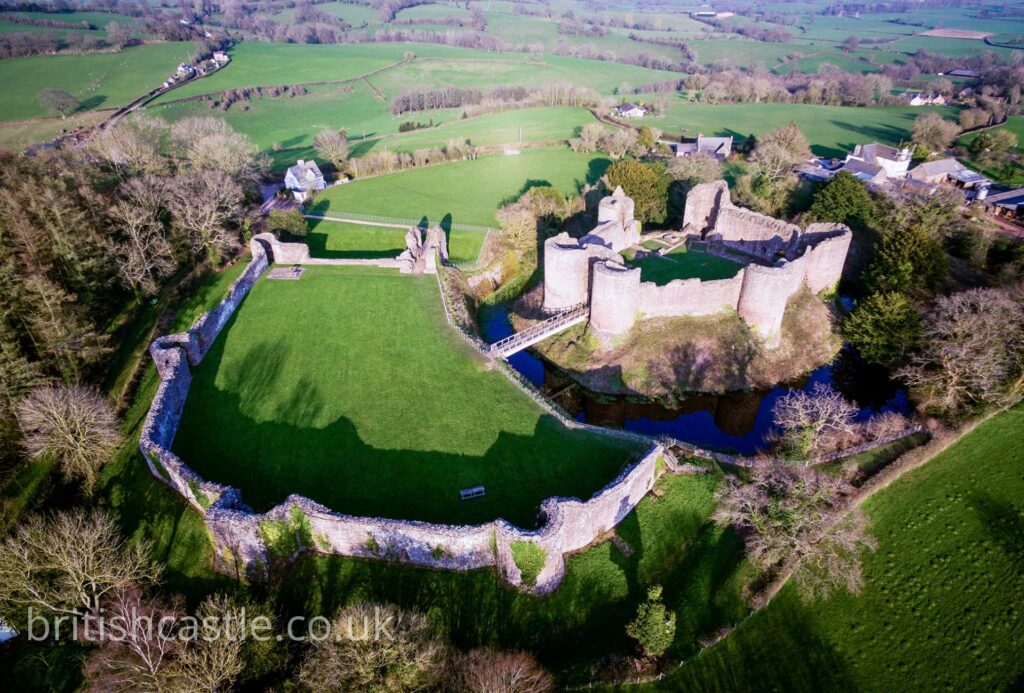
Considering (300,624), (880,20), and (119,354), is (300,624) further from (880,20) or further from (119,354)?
(880,20)

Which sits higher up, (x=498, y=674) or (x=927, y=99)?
(x=927, y=99)

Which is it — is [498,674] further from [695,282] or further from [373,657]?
[695,282]

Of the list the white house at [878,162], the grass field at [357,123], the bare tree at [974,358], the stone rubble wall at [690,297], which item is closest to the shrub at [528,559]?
the stone rubble wall at [690,297]

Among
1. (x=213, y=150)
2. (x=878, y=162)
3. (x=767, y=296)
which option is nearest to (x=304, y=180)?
(x=213, y=150)

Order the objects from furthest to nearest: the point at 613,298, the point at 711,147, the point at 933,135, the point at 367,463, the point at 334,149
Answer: the point at 933,135
the point at 711,147
the point at 334,149
the point at 613,298
the point at 367,463

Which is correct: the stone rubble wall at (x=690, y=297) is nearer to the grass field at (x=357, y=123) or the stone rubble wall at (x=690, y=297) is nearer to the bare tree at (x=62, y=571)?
the bare tree at (x=62, y=571)

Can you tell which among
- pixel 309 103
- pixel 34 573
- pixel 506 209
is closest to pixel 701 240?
pixel 506 209

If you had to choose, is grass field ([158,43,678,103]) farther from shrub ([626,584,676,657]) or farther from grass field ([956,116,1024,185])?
shrub ([626,584,676,657])
